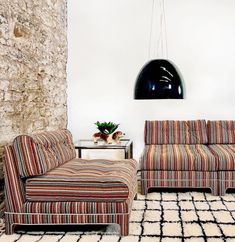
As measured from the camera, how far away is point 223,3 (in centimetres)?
507

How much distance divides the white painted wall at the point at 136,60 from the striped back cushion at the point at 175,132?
16.8 inches

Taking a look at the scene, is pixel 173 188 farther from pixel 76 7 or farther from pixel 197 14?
pixel 76 7

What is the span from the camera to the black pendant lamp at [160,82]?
3.01 m

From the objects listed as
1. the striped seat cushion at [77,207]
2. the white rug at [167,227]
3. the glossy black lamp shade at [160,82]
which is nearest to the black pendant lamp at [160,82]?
the glossy black lamp shade at [160,82]

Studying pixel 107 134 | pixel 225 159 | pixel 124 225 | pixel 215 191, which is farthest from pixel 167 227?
pixel 107 134

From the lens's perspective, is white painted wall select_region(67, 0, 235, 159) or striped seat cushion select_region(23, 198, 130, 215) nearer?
striped seat cushion select_region(23, 198, 130, 215)

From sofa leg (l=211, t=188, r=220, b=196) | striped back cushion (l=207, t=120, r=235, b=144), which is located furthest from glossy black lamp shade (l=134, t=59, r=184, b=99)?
striped back cushion (l=207, t=120, r=235, b=144)

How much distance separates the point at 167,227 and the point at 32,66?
217cm

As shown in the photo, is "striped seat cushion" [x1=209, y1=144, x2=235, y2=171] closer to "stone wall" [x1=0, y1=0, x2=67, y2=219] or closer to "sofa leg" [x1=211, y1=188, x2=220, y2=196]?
"sofa leg" [x1=211, y1=188, x2=220, y2=196]

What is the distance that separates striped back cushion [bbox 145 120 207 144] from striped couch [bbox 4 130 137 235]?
1.87 metres

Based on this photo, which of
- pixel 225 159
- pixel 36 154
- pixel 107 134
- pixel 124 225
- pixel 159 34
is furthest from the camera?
pixel 159 34

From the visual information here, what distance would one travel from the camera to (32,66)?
3.98 meters

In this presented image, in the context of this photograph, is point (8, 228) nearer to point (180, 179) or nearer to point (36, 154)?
point (36, 154)

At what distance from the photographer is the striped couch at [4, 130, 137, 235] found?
110 inches
